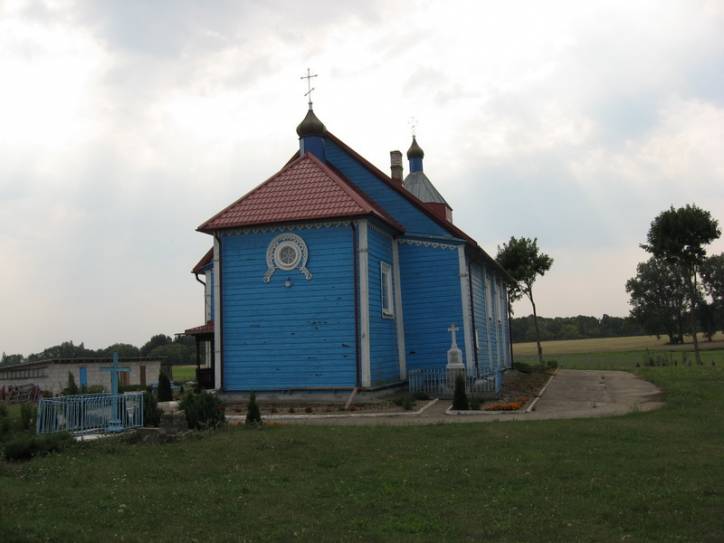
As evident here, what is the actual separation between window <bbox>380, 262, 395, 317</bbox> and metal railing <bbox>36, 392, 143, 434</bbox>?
9.55 m

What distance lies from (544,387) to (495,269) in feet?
21.4

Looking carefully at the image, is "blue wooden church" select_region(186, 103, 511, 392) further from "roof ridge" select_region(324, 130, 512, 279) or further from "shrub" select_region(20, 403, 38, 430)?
"shrub" select_region(20, 403, 38, 430)

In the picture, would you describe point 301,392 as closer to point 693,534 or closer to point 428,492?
point 428,492

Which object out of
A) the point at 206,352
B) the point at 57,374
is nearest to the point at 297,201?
the point at 206,352

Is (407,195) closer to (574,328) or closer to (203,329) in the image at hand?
(203,329)

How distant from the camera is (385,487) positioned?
841 cm

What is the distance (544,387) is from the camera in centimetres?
2511

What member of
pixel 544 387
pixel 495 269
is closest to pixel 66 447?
pixel 544 387

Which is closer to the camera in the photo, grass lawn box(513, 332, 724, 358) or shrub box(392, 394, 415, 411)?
shrub box(392, 394, 415, 411)

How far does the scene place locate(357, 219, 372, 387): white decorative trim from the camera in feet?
62.1

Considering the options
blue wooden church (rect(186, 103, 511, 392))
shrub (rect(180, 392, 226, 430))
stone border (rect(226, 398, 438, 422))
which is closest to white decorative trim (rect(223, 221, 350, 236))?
blue wooden church (rect(186, 103, 511, 392))

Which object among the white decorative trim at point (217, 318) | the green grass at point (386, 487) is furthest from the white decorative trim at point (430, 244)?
the green grass at point (386, 487)

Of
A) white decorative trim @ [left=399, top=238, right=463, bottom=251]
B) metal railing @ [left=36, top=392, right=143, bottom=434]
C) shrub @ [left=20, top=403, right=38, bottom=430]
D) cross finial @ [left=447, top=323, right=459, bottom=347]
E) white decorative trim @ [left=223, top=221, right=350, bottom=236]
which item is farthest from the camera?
white decorative trim @ [left=399, top=238, right=463, bottom=251]

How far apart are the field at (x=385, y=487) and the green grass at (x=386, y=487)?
2 cm
